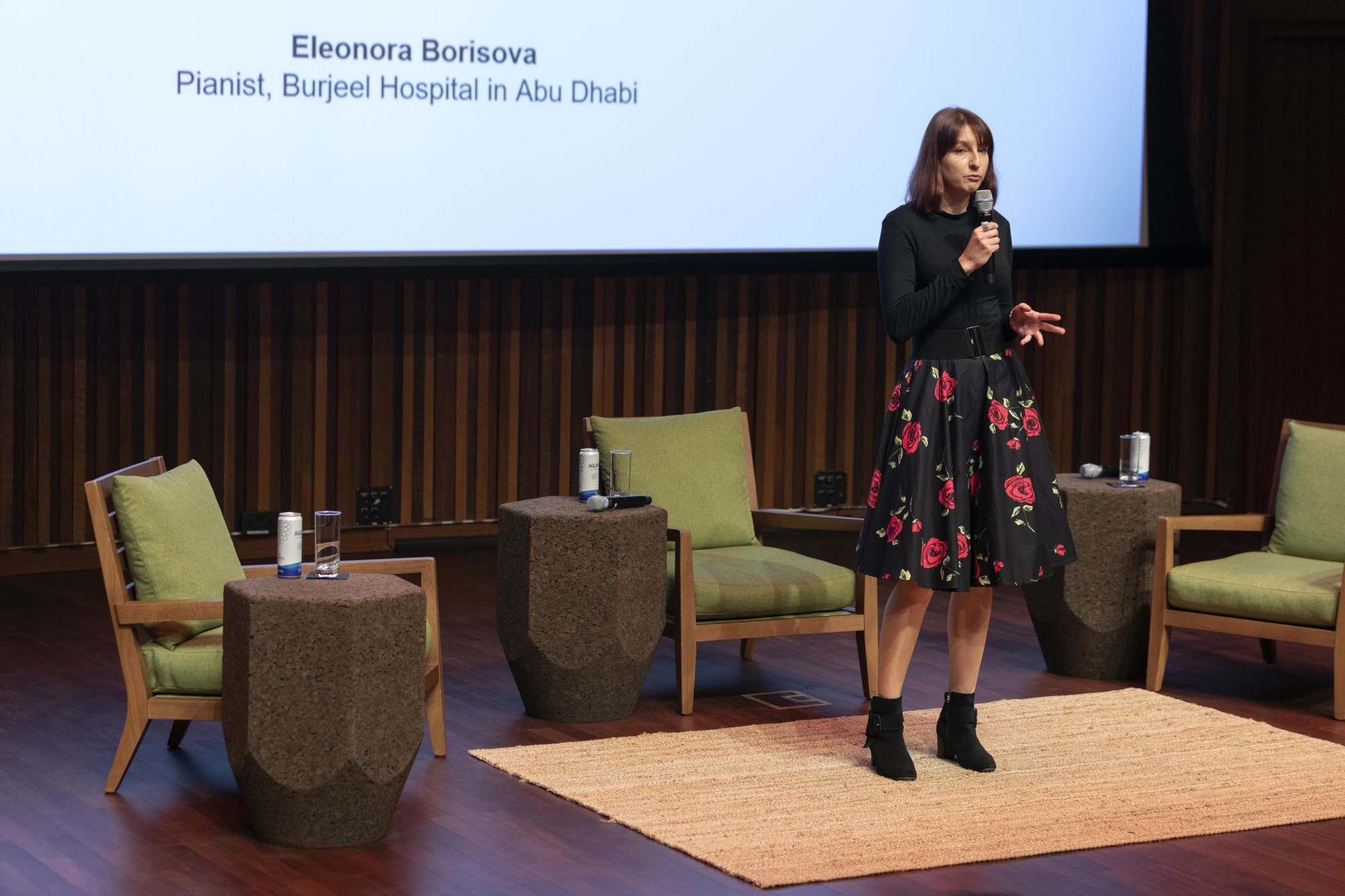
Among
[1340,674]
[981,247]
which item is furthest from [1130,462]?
[981,247]

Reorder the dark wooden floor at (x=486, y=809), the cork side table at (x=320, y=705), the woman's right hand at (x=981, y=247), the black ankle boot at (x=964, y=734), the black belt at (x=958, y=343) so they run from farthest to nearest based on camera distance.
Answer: the black ankle boot at (x=964, y=734), the black belt at (x=958, y=343), the woman's right hand at (x=981, y=247), the cork side table at (x=320, y=705), the dark wooden floor at (x=486, y=809)

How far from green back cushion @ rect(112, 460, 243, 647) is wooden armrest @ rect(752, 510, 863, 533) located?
1852 mm

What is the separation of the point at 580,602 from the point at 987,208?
1.55 metres

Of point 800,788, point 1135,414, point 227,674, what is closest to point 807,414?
point 1135,414

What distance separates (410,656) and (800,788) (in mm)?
1016

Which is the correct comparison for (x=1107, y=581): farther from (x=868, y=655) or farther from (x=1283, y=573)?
(x=868, y=655)

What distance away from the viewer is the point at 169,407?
737 cm

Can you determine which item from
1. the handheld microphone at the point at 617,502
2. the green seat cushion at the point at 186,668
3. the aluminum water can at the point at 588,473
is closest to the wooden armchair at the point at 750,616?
the handheld microphone at the point at 617,502

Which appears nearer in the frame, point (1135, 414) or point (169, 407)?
point (169, 407)

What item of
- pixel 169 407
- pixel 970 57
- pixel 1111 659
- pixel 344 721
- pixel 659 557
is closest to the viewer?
pixel 344 721

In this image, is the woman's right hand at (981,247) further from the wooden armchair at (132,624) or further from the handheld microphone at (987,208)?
the wooden armchair at (132,624)

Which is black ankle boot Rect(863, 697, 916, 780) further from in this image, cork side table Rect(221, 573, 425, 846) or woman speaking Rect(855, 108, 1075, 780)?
cork side table Rect(221, 573, 425, 846)

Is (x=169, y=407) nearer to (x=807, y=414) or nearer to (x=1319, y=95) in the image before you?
(x=807, y=414)

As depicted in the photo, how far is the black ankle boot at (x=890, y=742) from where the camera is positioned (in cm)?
438
